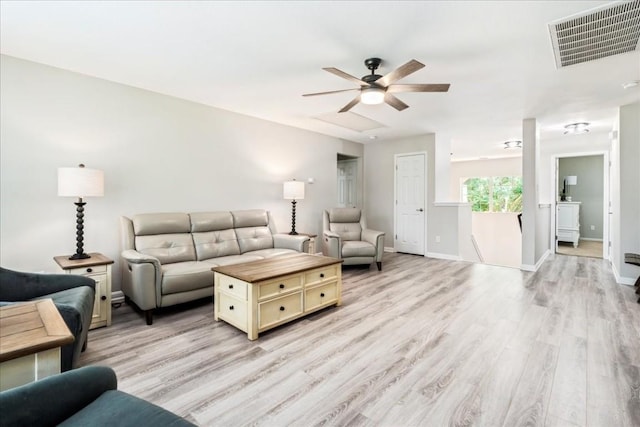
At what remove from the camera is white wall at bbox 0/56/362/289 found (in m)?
2.77

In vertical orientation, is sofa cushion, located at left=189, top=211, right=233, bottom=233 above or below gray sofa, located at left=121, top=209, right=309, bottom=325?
above

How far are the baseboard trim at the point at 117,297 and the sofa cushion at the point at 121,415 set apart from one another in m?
2.73

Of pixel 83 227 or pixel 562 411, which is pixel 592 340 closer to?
pixel 562 411

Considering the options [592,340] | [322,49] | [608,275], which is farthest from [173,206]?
[608,275]

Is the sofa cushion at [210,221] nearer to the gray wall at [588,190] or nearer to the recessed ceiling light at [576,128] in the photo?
the recessed ceiling light at [576,128]

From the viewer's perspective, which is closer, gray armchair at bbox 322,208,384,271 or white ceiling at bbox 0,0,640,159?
white ceiling at bbox 0,0,640,159

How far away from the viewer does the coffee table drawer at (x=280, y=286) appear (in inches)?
99.6

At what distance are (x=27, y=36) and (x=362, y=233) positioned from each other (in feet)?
14.9

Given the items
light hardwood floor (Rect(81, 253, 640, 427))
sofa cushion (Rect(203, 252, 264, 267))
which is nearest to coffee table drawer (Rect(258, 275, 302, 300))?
light hardwood floor (Rect(81, 253, 640, 427))

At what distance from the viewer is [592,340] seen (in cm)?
243

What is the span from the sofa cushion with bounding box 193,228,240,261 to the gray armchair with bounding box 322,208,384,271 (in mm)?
1507

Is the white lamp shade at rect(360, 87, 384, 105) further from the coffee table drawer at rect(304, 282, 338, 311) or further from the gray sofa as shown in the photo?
the gray sofa

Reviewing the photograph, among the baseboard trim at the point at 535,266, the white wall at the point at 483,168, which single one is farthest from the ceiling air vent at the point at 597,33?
the white wall at the point at 483,168

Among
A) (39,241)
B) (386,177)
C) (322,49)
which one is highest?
(322,49)
